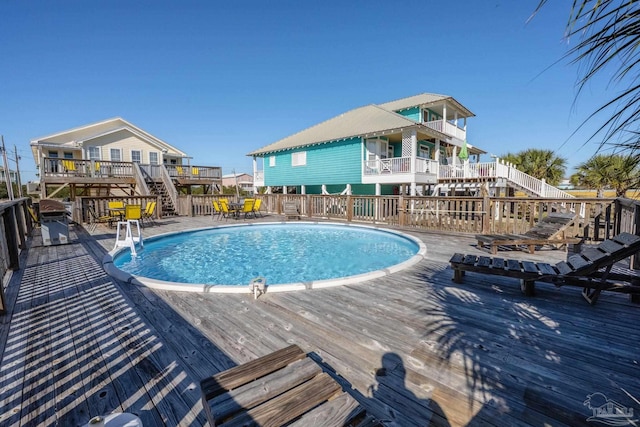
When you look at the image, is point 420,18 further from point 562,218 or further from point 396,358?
point 396,358

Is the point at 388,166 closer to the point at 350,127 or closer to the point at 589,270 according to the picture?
the point at 350,127

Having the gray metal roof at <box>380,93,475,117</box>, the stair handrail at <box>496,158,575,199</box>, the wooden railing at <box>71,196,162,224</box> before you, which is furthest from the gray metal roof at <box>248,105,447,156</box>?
the wooden railing at <box>71,196,162,224</box>

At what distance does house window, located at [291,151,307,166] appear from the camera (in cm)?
2014

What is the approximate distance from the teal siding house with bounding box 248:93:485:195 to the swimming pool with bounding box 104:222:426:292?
19.3 feet

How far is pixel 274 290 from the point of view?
13.3 ft

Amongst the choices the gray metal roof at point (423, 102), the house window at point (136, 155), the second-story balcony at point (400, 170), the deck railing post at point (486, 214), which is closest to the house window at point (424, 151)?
the second-story balcony at point (400, 170)

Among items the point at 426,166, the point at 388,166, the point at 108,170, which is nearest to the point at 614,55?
the point at 388,166

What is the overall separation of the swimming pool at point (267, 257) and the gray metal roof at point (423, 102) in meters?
12.4

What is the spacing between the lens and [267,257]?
26.3 feet

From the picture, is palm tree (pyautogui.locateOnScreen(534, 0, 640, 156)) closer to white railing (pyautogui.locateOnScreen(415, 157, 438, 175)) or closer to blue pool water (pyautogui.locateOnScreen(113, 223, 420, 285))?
blue pool water (pyautogui.locateOnScreen(113, 223, 420, 285))

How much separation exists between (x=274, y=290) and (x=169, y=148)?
26.1 metres

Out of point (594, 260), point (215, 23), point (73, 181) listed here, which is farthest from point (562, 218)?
point (73, 181)

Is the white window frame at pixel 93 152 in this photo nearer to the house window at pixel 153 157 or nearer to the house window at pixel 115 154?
the house window at pixel 115 154

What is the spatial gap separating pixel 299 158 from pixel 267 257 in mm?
13469
